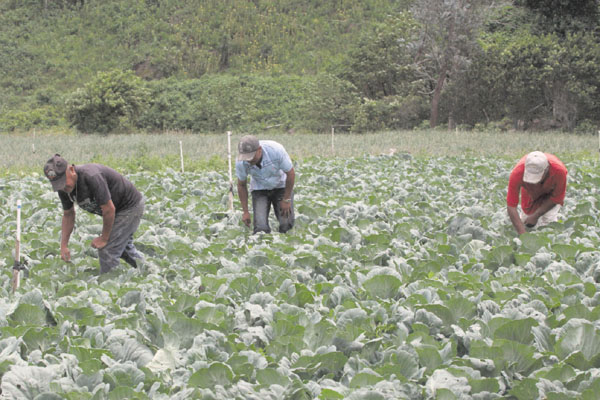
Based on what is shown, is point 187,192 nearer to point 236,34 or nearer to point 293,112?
point 293,112

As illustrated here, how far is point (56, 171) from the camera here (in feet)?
15.9

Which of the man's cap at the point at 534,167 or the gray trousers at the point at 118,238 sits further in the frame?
the man's cap at the point at 534,167

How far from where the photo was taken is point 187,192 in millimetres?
11320

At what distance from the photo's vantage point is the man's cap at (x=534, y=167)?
6211 mm

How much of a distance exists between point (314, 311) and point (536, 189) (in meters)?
3.41

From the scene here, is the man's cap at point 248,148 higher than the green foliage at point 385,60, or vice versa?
the green foliage at point 385,60

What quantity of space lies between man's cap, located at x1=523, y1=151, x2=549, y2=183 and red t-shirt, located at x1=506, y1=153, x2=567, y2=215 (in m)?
0.08

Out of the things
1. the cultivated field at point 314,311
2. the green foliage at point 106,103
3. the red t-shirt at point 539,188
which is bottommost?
the cultivated field at point 314,311

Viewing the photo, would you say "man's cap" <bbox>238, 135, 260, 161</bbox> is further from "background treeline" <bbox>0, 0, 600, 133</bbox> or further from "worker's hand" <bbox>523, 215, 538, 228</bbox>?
"background treeline" <bbox>0, 0, 600, 133</bbox>

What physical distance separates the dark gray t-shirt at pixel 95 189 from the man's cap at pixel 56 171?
289mm

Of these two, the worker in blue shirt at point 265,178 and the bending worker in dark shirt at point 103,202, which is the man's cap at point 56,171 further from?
the worker in blue shirt at point 265,178

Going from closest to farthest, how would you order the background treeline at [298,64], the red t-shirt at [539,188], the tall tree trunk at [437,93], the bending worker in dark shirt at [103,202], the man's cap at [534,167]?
1. the bending worker in dark shirt at [103,202]
2. the man's cap at [534,167]
3. the red t-shirt at [539,188]
4. the background treeline at [298,64]
5. the tall tree trunk at [437,93]

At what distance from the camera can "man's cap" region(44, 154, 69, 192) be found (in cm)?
484

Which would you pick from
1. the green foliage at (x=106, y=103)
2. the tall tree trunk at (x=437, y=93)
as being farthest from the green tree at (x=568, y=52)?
the green foliage at (x=106, y=103)
